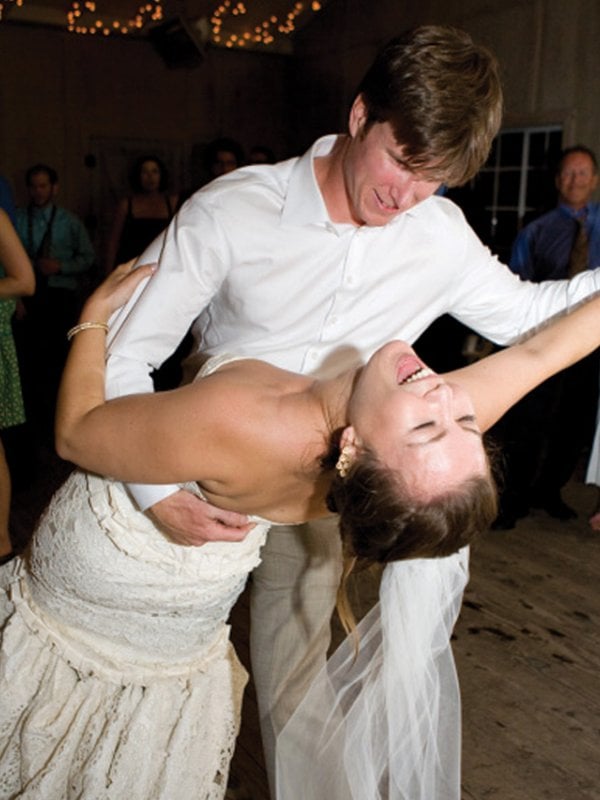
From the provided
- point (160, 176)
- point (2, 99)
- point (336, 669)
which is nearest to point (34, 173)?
point (160, 176)

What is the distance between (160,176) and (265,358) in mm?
3700

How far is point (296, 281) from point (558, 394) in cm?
276

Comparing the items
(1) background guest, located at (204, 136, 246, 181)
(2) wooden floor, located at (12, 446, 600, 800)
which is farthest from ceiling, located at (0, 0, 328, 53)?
(2) wooden floor, located at (12, 446, 600, 800)

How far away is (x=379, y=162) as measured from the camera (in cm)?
152

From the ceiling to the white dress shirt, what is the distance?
22.4ft

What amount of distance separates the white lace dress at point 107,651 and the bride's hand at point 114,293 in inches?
12.0

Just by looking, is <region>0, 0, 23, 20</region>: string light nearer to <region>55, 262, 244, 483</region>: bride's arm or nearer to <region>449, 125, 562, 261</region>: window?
<region>449, 125, 562, 261</region>: window

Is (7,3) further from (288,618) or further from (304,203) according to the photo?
(288,618)

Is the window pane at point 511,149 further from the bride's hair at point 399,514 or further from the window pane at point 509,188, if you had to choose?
the bride's hair at point 399,514

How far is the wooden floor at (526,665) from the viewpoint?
2.16 metres

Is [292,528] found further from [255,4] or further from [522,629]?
[255,4]

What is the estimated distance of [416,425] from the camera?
1209 millimetres

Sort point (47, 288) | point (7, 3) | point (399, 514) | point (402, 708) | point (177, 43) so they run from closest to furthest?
point (399, 514)
point (402, 708)
point (47, 288)
point (7, 3)
point (177, 43)

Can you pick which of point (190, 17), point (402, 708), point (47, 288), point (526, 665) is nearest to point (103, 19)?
point (190, 17)
